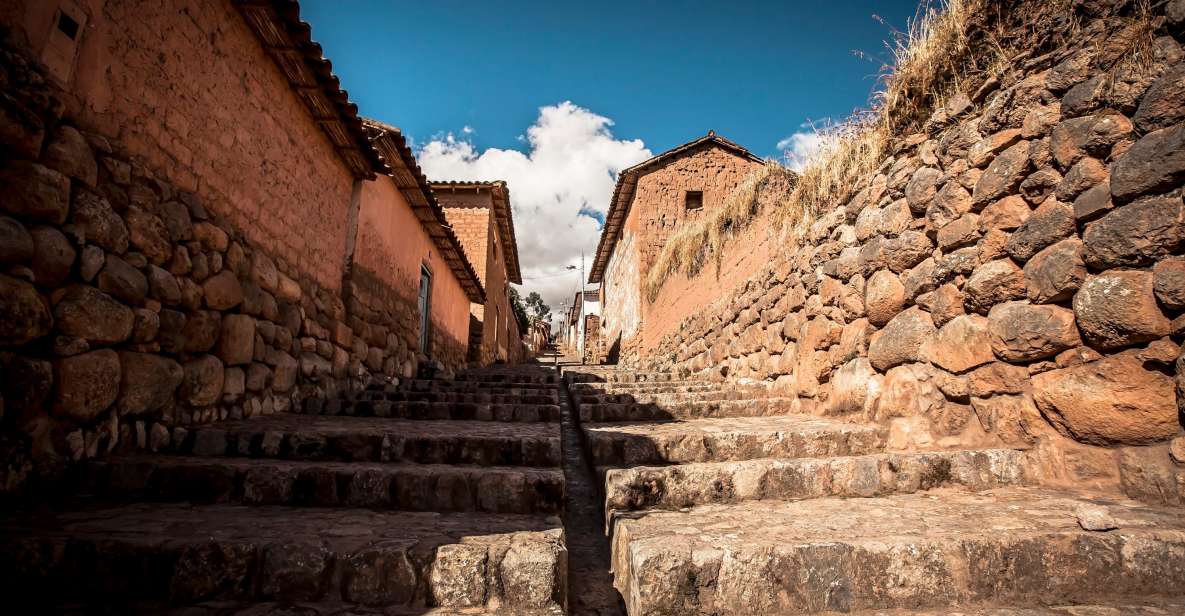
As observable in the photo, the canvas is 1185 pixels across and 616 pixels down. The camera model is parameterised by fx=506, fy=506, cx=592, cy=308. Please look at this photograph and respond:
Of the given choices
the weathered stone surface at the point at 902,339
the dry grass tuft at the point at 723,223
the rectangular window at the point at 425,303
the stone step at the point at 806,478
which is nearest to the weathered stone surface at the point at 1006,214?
the weathered stone surface at the point at 902,339

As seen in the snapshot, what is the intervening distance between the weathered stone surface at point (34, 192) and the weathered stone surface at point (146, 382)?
2.59 ft

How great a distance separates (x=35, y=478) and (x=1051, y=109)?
Result: 525 cm

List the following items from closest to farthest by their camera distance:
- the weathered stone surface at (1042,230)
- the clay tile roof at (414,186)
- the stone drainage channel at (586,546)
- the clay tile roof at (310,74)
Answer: the stone drainage channel at (586,546) → the weathered stone surface at (1042,230) → the clay tile roof at (310,74) → the clay tile roof at (414,186)

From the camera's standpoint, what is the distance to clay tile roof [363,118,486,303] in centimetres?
643

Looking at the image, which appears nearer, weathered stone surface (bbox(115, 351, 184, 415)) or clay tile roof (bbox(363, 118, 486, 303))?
weathered stone surface (bbox(115, 351, 184, 415))

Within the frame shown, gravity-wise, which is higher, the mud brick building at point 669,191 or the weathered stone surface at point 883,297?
the mud brick building at point 669,191

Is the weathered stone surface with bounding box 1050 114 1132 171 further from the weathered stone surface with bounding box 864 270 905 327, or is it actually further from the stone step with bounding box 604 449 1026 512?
the stone step with bounding box 604 449 1026 512

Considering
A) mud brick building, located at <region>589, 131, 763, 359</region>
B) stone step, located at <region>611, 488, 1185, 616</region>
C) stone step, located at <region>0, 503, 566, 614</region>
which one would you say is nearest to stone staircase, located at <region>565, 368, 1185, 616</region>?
stone step, located at <region>611, 488, 1185, 616</region>

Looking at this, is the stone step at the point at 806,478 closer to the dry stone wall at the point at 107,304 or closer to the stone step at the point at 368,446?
the stone step at the point at 368,446

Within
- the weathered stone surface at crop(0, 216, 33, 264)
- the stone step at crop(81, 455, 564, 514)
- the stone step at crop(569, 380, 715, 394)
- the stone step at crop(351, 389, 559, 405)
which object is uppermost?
the weathered stone surface at crop(0, 216, 33, 264)

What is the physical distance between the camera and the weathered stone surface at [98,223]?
2475mm

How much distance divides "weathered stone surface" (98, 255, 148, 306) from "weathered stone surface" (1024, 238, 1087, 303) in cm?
474

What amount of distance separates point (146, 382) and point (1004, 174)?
495 cm

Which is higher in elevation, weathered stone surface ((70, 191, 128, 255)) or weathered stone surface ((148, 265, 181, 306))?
weathered stone surface ((70, 191, 128, 255))
